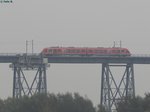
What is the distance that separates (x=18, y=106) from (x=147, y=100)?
57.1ft

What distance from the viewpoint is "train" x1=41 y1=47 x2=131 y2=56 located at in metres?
125

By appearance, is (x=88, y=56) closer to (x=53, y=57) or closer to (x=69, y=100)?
(x=53, y=57)

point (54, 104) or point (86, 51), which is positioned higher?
point (86, 51)

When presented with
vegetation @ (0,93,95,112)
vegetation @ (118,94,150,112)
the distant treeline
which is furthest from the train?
vegetation @ (118,94,150,112)

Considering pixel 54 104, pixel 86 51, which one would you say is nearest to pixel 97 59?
pixel 86 51

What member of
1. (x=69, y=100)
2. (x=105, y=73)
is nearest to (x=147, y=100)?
(x=69, y=100)

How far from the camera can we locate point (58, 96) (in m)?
94.7

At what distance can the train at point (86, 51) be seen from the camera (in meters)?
125

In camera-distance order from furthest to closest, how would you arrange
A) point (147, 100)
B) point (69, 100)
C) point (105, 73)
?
point (105, 73), point (69, 100), point (147, 100)

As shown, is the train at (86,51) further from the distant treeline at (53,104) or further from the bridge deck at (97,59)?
the distant treeline at (53,104)

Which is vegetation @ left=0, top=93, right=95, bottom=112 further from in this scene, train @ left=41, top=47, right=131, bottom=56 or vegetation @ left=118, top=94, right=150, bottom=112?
train @ left=41, top=47, right=131, bottom=56

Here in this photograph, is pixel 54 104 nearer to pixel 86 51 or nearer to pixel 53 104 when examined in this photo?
pixel 53 104

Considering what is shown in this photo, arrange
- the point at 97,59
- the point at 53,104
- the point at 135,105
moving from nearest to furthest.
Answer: the point at 135,105 < the point at 53,104 < the point at 97,59

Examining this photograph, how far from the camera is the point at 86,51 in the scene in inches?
4938
